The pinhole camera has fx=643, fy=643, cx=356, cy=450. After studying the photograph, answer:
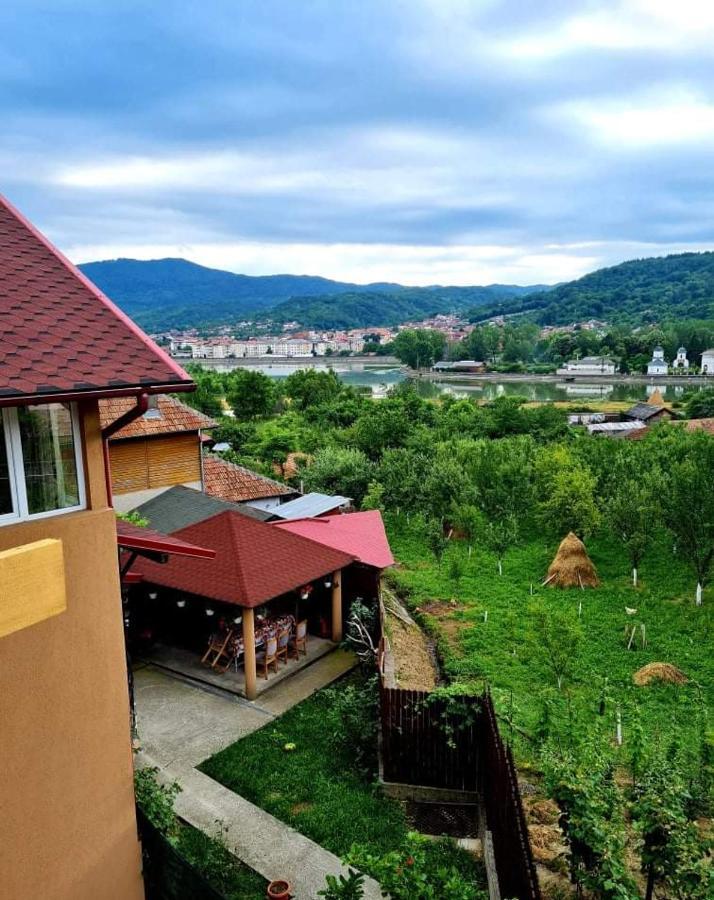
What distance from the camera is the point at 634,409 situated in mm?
58875

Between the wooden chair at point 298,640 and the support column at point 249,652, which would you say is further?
the wooden chair at point 298,640

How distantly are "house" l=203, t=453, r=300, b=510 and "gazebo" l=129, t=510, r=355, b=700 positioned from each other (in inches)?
322

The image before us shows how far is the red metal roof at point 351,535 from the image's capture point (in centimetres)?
1271

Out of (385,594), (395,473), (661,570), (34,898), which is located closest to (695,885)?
(34,898)

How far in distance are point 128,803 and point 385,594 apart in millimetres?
11420

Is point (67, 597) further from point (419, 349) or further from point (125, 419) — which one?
point (419, 349)

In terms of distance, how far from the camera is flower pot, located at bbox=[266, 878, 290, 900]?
610 cm

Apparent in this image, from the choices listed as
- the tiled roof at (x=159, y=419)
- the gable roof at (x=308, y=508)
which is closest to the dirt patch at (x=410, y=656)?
the gable roof at (x=308, y=508)

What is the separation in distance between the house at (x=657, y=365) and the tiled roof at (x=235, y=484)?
94833mm

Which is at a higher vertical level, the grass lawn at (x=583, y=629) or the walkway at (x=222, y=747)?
the walkway at (x=222, y=747)

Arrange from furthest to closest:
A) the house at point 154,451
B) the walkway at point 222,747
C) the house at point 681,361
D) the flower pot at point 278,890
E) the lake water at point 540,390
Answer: the house at point 681,361 → the lake water at point 540,390 → the house at point 154,451 → the walkway at point 222,747 → the flower pot at point 278,890

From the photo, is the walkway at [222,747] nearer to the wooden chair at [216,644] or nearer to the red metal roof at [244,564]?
the wooden chair at [216,644]

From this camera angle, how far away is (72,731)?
463 centimetres

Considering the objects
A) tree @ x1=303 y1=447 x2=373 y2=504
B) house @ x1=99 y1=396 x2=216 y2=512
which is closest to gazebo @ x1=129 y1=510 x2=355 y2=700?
house @ x1=99 y1=396 x2=216 y2=512
